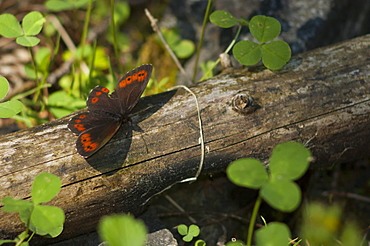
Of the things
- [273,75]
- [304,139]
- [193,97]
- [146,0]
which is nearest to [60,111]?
[193,97]

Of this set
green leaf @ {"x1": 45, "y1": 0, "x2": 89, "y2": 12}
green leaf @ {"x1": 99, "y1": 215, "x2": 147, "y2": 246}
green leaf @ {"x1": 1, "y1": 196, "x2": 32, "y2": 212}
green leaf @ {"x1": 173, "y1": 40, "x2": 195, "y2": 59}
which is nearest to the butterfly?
green leaf @ {"x1": 1, "y1": 196, "x2": 32, "y2": 212}

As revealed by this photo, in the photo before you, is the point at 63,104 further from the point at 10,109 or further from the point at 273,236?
the point at 273,236

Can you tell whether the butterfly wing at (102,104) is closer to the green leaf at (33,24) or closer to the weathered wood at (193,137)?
the weathered wood at (193,137)

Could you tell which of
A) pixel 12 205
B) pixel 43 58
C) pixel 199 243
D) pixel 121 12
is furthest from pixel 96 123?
pixel 121 12

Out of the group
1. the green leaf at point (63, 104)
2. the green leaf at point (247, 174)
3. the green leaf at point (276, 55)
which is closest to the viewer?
the green leaf at point (247, 174)

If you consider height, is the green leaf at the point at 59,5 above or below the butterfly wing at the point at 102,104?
above

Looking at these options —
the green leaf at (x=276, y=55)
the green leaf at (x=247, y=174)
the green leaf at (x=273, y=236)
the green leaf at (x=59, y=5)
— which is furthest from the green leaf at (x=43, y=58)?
the green leaf at (x=273, y=236)
